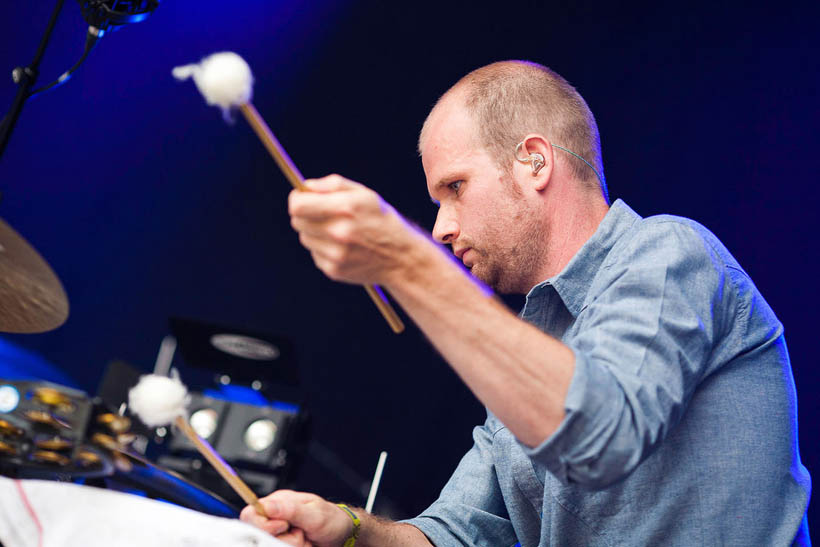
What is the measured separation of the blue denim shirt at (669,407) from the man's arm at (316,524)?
238 mm

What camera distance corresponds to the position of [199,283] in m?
3.26

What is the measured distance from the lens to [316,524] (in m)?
1.10

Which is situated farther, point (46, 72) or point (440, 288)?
point (46, 72)

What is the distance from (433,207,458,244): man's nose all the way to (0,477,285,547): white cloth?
0.73 meters

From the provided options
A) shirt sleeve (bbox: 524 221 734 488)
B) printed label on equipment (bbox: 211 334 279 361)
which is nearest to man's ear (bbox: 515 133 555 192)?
shirt sleeve (bbox: 524 221 734 488)

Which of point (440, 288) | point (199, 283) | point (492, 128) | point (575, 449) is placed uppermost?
point (492, 128)

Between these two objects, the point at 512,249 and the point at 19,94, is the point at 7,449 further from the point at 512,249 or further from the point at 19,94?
the point at 19,94

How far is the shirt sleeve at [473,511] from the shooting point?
135 cm

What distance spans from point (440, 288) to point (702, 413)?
0.45m

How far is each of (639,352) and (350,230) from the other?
34 centimetres

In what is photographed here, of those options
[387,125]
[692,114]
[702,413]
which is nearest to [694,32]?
[692,114]

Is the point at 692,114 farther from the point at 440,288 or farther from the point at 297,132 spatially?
the point at 440,288

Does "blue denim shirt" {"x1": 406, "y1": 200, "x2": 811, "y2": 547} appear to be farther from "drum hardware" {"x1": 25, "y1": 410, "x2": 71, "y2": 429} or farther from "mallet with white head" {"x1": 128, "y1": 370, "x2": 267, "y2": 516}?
"drum hardware" {"x1": 25, "y1": 410, "x2": 71, "y2": 429}

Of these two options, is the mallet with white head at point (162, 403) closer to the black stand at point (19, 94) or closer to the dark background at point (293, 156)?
the black stand at point (19, 94)
